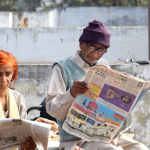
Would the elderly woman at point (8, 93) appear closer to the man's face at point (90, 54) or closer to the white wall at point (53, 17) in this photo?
the man's face at point (90, 54)

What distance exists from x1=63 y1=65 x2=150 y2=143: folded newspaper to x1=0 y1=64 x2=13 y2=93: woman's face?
66 cm

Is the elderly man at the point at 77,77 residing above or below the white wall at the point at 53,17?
below

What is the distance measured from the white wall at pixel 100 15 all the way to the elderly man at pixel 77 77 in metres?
19.5

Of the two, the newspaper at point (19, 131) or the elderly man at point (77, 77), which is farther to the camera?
the elderly man at point (77, 77)

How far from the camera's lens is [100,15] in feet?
73.5

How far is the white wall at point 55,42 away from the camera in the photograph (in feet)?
46.5

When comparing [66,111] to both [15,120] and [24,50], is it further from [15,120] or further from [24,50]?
[24,50]

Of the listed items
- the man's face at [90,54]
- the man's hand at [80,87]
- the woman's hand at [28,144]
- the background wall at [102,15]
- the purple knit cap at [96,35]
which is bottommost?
Answer: the woman's hand at [28,144]

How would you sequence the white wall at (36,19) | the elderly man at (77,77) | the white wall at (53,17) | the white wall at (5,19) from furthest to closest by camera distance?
the white wall at (53,17) < the white wall at (36,19) < the white wall at (5,19) < the elderly man at (77,77)

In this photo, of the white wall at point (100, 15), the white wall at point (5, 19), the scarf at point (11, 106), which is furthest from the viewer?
the white wall at point (100, 15)

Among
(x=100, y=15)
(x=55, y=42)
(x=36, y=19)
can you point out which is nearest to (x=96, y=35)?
(x=55, y=42)

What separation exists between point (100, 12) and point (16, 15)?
18.3 ft

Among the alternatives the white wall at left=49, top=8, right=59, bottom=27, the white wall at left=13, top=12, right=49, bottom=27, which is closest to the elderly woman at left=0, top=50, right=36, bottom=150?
the white wall at left=13, top=12, right=49, bottom=27

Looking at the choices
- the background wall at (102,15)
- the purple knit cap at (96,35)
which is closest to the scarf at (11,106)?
the purple knit cap at (96,35)
